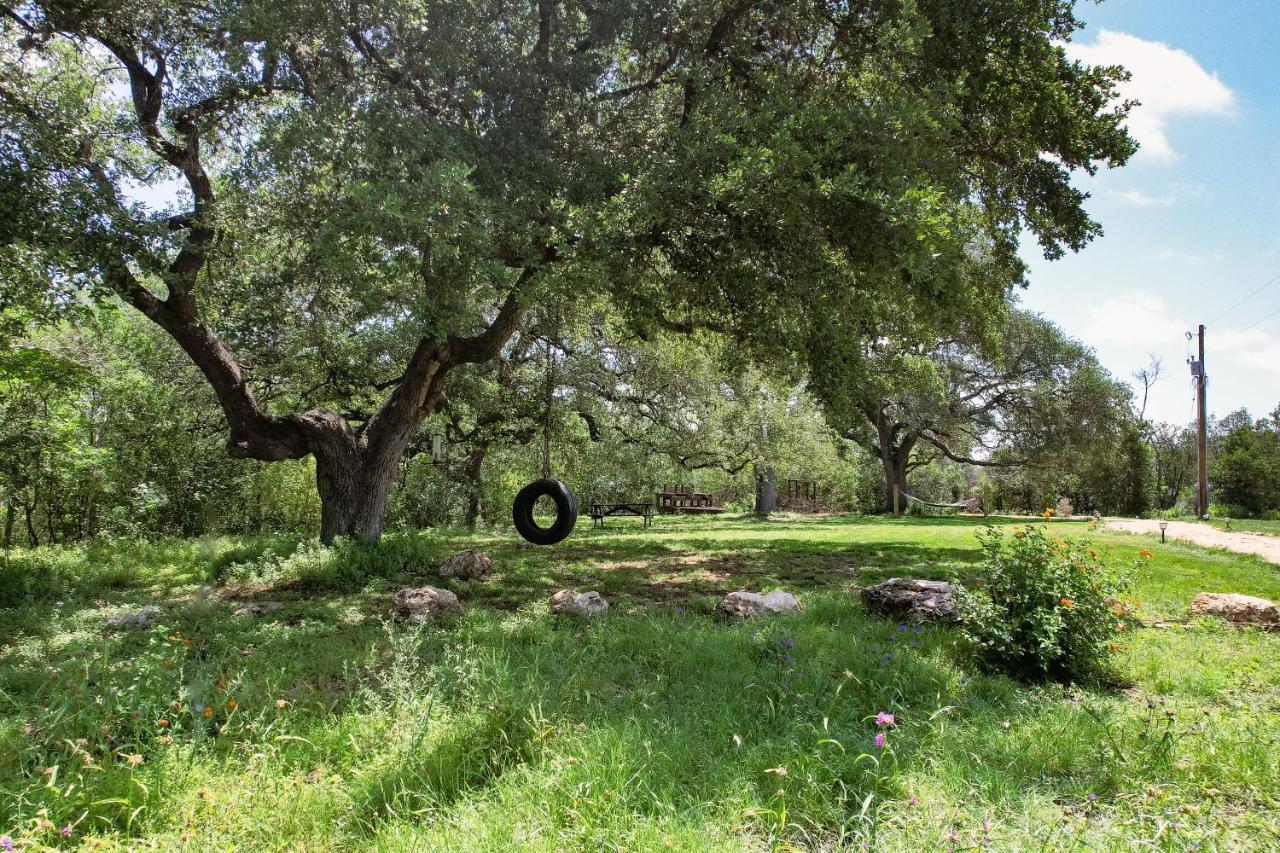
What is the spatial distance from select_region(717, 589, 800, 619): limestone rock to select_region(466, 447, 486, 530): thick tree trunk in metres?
11.8

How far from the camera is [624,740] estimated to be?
272cm

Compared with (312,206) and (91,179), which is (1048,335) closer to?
(312,206)

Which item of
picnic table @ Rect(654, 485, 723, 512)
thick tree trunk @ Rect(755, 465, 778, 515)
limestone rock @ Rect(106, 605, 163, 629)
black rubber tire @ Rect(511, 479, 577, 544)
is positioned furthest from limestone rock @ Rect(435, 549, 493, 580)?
thick tree trunk @ Rect(755, 465, 778, 515)

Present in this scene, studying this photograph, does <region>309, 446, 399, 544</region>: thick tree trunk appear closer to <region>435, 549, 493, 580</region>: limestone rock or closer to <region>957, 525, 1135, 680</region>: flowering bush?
<region>435, 549, 493, 580</region>: limestone rock

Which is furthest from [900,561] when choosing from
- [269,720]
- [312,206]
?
[312,206]

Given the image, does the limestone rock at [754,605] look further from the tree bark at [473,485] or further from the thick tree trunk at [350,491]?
the tree bark at [473,485]

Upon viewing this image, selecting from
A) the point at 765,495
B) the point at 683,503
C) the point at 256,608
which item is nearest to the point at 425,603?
the point at 256,608

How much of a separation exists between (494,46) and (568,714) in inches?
305

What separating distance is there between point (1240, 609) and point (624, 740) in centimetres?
538

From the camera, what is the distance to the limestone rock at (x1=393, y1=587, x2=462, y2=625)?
5.56 meters

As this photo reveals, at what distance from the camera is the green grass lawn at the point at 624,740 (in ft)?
7.12

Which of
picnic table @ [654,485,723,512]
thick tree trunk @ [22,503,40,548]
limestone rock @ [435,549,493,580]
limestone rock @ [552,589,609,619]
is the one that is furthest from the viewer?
picnic table @ [654,485,723,512]

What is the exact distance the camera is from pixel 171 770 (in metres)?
2.38

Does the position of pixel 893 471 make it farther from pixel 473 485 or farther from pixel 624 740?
pixel 624 740
